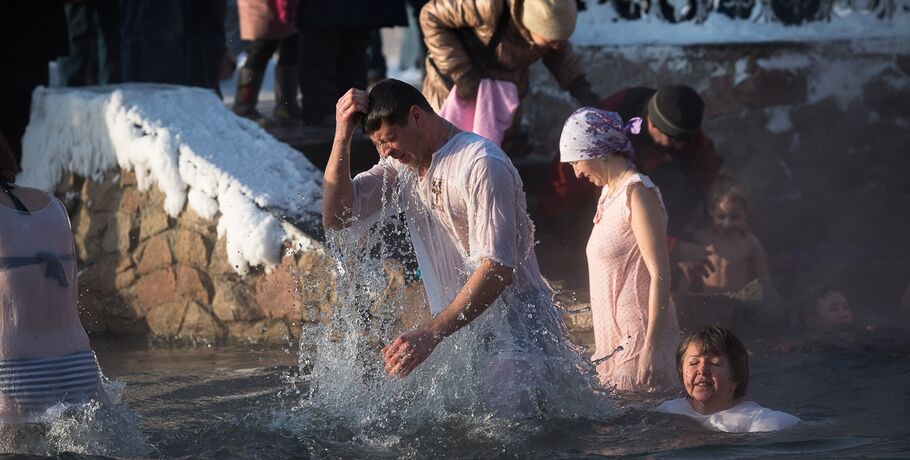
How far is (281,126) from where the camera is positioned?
10523 mm

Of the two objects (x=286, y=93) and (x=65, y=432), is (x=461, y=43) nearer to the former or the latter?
(x=286, y=93)

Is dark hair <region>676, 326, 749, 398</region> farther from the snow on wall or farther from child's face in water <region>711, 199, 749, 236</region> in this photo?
child's face in water <region>711, 199, 749, 236</region>

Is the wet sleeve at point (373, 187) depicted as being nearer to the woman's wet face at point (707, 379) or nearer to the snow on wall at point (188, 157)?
the woman's wet face at point (707, 379)

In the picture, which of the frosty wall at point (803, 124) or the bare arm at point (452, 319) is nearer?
the bare arm at point (452, 319)

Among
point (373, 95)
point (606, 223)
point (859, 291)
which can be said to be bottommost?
point (859, 291)

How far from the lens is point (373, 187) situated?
19.6 ft

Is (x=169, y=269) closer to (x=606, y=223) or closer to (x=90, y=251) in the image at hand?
(x=90, y=251)

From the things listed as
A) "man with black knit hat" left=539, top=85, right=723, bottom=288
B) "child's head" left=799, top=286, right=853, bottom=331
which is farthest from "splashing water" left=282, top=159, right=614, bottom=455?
"child's head" left=799, top=286, right=853, bottom=331

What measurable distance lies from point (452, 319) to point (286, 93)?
19.9 feet

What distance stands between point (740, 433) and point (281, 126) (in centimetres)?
531

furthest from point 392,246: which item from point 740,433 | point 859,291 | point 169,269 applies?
point 859,291

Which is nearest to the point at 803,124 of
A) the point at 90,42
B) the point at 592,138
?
the point at 592,138

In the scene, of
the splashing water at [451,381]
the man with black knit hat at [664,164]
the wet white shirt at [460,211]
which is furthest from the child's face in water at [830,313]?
the wet white shirt at [460,211]

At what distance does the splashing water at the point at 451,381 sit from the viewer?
5750 millimetres
